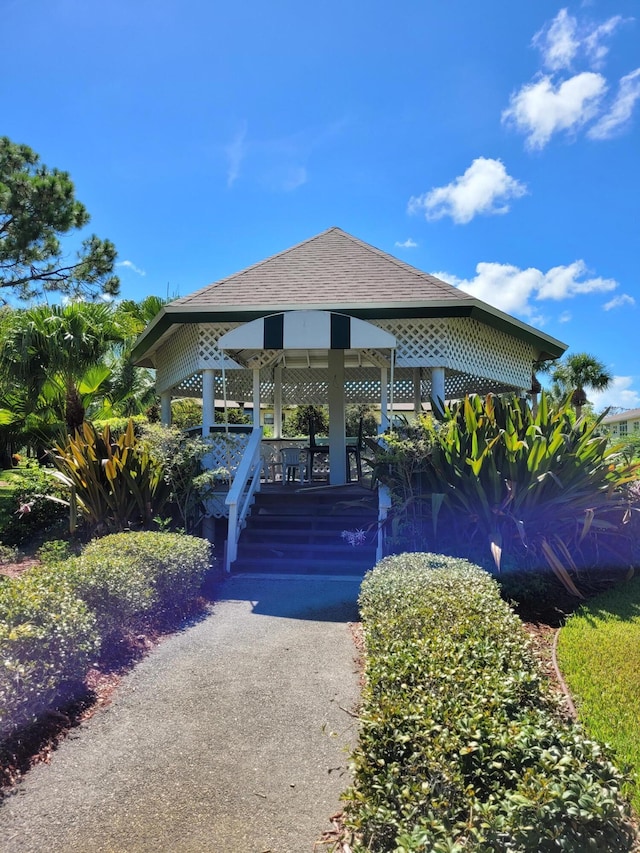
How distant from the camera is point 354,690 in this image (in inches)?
147

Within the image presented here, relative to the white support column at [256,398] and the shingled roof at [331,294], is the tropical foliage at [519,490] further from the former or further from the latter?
the white support column at [256,398]

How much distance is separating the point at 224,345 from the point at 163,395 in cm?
482

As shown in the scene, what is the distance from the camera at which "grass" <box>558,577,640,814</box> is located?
113 inches

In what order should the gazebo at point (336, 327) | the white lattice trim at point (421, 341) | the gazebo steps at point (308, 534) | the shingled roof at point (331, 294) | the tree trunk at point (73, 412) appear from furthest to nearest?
1. the tree trunk at point (73, 412)
2. the white lattice trim at point (421, 341)
3. the shingled roof at point (331, 294)
4. the gazebo at point (336, 327)
5. the gazebo steps at point (308, 534)

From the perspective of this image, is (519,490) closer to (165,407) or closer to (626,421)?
(165,407)

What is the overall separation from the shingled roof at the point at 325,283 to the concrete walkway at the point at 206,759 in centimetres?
582

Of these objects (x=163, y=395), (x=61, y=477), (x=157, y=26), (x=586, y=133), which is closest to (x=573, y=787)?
(x=61, y=477)

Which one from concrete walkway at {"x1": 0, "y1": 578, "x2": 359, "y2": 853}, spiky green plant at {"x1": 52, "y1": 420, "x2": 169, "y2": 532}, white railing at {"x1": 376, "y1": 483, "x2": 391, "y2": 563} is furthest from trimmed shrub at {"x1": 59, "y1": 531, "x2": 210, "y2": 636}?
white railing at {"x1": 376, "y1": 483, "x2": 391, "y2": 563}

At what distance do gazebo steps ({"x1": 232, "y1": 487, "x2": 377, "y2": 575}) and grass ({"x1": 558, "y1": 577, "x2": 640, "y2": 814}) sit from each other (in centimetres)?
297

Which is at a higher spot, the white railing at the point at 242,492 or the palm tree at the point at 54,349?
the palm tree at the point at 54,349

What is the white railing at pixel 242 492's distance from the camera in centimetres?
743

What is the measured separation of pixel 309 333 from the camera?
793cm

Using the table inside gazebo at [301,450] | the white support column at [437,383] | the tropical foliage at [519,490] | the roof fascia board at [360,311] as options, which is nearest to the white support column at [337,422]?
the table inside gazebo at [301,450]

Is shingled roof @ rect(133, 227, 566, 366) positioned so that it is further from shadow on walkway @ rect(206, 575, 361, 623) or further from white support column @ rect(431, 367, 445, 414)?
shadow on walkway @ rect(206, 575, 361, 623)
